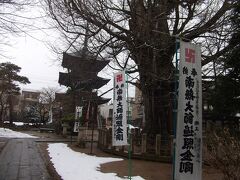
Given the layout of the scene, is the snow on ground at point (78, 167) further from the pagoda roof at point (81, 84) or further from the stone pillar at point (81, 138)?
the pagoda roof at point (81, 84)

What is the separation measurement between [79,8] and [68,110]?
26927 mm

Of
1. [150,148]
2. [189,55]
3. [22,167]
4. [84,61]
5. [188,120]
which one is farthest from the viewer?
[84,61]

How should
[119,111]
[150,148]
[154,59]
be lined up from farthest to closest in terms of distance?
[150,148] < [154,59] < [119,111]

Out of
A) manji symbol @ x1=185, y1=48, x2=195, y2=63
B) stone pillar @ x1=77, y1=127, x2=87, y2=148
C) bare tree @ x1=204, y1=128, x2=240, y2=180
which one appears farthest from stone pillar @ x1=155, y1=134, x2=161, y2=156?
manji symbol @ x1=185, y1=48, x2=195, y2=63

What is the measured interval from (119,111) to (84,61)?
8.49 metres

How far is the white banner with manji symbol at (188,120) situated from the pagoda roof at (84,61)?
11582mm

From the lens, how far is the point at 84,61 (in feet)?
68.0

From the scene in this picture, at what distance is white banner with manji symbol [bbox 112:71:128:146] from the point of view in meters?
12.4

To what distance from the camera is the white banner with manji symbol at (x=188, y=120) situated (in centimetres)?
830

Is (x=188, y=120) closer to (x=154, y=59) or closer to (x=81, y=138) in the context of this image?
(x=154, y=59)

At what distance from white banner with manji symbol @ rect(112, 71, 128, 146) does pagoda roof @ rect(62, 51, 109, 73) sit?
7249 millimetres

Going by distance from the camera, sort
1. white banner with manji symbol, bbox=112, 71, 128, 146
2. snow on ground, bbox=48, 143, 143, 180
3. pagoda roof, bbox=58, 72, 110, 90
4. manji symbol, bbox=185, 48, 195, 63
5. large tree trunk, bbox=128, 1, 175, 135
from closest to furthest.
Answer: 1. manji symbol, bbox=185, 48, 195, 63
2. white banner with manji symbol, bbox=112, 71, 128, 146
3. snow on ground, bbox=48, 143, 143, 180
4. large tree trunk, bbox=128, 1, 175, 135
5. pagoda roof, bbox=58, 72, 110, 90

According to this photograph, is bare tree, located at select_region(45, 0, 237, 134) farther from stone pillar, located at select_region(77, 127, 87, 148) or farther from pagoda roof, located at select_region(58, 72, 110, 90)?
pagoda roof, located at select_region(58, 72, 110, 90)

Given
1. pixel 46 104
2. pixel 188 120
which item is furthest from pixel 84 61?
pixel 46 104
